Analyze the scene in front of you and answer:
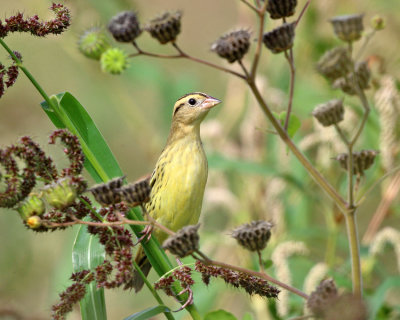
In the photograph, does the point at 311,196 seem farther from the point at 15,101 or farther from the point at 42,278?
the point at 15,101

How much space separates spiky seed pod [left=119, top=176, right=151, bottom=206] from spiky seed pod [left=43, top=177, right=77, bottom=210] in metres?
0.13

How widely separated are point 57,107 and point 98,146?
212 mm

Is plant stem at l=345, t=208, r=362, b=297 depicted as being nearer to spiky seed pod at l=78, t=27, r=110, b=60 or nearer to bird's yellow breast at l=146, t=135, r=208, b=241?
spiky seed pod at l=78, t=27, r=110, b=60

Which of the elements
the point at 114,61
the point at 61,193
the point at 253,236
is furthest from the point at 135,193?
the point at 114,61

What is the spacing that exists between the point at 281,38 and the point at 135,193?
0.69 m

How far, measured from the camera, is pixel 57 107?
6.66 feet

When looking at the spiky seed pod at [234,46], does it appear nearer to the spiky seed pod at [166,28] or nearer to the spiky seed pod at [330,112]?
the spiky seed pod at [166,28]

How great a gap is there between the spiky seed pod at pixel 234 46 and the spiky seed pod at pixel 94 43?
0.81 metres

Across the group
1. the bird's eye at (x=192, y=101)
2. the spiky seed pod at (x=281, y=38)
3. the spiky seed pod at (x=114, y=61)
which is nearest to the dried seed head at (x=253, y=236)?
the spiky seed pod at (x=281, y=38)

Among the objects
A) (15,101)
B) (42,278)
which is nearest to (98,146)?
(42,278)

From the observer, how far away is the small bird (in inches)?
127

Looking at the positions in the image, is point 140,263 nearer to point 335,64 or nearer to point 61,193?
point 335,64

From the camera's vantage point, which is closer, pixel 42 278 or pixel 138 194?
pixel 138 194

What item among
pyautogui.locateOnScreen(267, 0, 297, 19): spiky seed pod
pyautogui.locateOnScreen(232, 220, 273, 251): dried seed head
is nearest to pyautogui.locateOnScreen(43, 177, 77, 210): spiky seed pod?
pyautogui.locateOnScreen(232, 220, 273, 251): dried seed head
